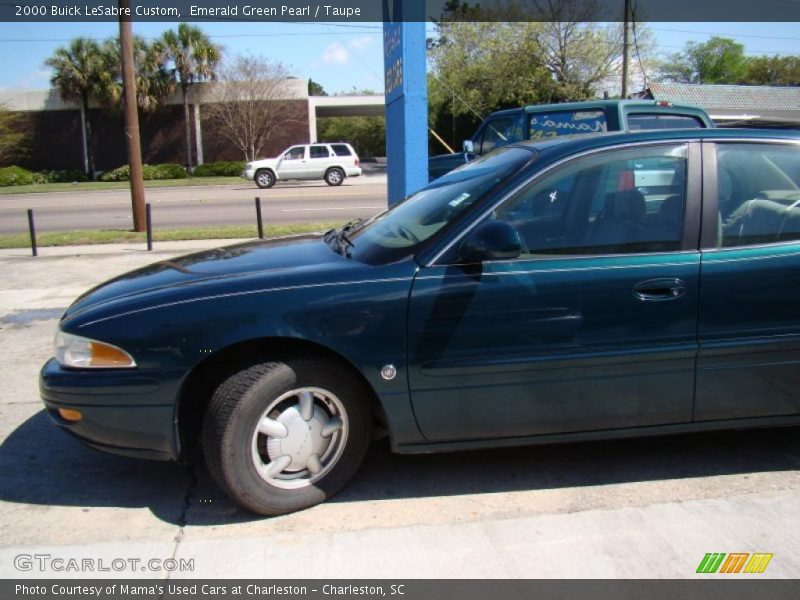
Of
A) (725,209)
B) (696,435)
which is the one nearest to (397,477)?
(696,435)

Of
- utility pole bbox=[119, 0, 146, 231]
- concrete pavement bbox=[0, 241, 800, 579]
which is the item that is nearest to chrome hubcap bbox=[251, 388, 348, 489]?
concrete pavement bbox=[0, 241, 800, 579]

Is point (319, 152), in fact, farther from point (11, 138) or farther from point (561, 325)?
point (561, 325)

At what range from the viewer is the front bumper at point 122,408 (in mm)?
3129

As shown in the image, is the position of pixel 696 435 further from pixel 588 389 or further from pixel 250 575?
pixel 250 575

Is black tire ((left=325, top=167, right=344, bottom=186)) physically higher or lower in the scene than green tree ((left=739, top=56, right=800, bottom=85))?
lower

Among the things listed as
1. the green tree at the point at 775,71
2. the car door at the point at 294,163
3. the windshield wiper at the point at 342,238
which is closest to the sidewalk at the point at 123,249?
the windshield wiper at the point at 342,238

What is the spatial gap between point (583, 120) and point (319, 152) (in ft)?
66.1

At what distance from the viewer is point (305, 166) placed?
28812mm

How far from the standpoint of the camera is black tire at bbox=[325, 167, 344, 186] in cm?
2912

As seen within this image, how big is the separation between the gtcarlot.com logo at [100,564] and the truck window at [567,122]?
26.2ft

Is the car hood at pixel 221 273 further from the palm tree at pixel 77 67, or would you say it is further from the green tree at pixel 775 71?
the green tree at pixel 775 71

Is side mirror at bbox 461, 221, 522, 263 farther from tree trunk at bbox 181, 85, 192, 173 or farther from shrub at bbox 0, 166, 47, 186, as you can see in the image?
tree trunk at bbox 181, 85, 192, 173

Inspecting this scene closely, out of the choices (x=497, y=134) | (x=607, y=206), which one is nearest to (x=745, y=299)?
(x=607, y=206)

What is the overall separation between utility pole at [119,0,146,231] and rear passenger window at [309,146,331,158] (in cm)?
1485
